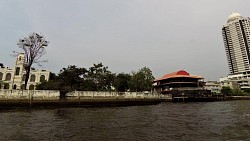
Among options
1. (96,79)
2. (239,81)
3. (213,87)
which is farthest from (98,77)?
(239,81)

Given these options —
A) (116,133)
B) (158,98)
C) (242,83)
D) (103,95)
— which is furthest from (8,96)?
(242,83)

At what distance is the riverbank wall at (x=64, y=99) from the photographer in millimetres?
32312

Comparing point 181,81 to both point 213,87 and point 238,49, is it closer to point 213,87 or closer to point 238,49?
point 213,87

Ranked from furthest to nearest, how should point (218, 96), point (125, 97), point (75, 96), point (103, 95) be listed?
point (218, 96) → point (125, 97) → point (103, 95) → point (75, 96)

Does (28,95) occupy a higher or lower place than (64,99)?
higher

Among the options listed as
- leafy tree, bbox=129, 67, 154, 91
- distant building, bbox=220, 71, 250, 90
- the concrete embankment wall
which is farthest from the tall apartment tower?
the concrete embankment wall

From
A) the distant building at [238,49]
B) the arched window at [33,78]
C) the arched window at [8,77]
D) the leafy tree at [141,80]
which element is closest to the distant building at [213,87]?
the distant building at [238,49]

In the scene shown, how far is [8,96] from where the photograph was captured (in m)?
32.4

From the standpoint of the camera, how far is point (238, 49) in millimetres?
140625

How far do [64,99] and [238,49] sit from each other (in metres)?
139

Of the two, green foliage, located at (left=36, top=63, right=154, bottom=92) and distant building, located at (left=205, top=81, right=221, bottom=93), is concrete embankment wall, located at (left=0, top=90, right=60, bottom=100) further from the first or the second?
distant building, located at (left=205, top=81, right=221, bottom=93)

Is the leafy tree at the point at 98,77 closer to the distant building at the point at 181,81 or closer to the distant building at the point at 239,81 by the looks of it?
the distant building at the point at 181,81

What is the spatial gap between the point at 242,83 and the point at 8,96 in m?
138

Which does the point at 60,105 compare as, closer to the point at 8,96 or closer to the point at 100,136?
the point at 8,96
